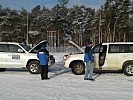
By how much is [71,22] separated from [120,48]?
8180cm

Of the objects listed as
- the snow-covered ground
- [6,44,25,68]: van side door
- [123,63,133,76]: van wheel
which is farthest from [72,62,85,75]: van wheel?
[6,44,25,68]: van side door

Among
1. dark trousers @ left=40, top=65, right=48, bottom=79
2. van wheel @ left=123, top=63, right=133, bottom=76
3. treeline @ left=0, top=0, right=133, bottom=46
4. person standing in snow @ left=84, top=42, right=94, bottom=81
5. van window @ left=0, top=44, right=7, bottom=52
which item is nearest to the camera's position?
person standing in snow @ left=84, top=42, right=94, bottom=81

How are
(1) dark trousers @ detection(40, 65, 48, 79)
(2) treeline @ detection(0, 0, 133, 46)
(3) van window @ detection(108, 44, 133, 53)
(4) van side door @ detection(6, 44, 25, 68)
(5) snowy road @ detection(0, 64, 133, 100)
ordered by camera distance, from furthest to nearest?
(2) treeline @ detection(0, 0, 133, 46) < (4) van side door @ detection(6, 44, 25, 68) < (3) van window @ detection(108, 44, 133, 53) < (1) dark trousers @ detection(40, 65, 48, 79) < (5) snowy road @ detection(0, 64, 133, 100)

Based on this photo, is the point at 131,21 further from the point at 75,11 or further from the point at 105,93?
the point at 105,93

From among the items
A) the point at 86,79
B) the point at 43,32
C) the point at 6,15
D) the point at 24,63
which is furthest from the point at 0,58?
the point at 43,32

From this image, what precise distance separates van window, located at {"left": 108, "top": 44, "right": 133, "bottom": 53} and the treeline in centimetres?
5255

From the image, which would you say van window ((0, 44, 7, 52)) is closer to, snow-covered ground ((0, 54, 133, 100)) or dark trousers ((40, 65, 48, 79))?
dark trousers ((40, 65, 48, 79))

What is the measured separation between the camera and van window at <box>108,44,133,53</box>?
17.4m

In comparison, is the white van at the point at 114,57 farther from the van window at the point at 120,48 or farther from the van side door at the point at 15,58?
the van side door at the point at 15,58

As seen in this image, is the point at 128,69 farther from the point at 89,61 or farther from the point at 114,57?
the point at 89,61

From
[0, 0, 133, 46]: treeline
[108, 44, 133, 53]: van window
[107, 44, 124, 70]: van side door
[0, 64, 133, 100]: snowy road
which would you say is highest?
[0, 0, 133, 46]: treeline

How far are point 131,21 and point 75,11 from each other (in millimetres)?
21582

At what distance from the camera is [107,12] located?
8025 cm

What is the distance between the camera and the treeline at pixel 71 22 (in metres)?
80.2
